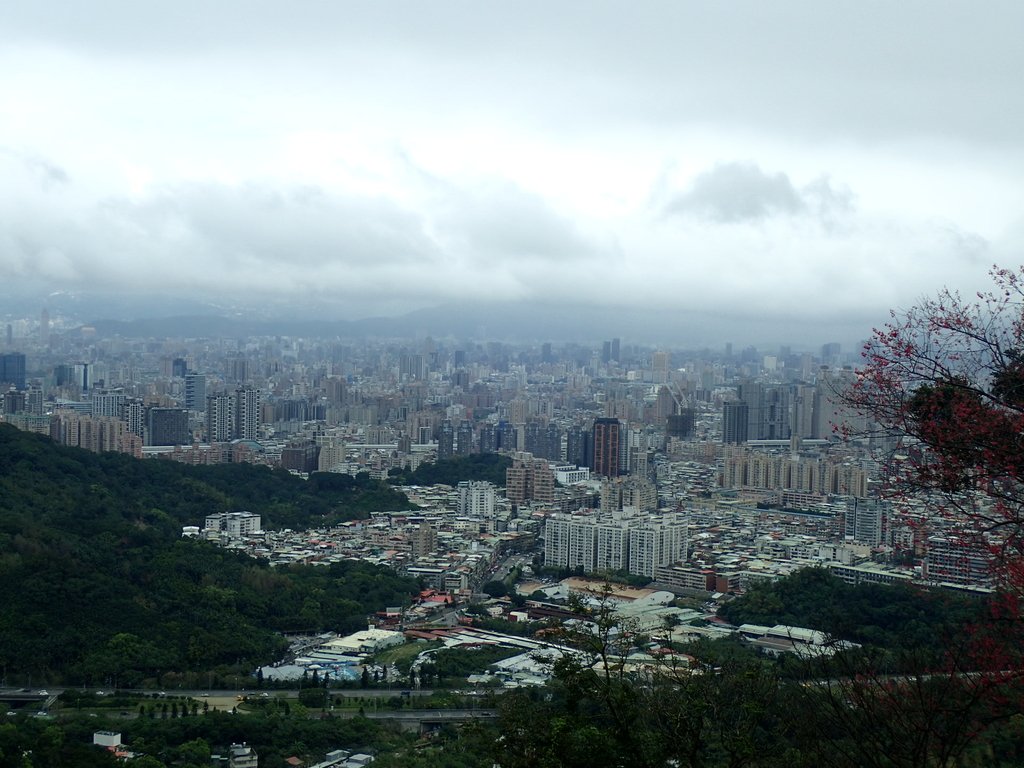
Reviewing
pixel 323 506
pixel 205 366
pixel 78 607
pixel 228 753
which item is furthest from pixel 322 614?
pixel 205 366

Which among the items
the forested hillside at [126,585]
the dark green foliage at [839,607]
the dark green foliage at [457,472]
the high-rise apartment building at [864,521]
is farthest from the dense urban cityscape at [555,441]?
the forested hillside at [126,585]

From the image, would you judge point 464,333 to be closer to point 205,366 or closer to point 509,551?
point 205,366

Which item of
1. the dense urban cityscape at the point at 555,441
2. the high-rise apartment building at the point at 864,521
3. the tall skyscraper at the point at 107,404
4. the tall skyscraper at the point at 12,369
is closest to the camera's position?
the dense urban cityscape at the point at 555,441

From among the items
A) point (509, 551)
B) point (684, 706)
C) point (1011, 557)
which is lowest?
point (509, 551)

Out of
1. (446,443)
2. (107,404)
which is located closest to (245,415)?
(107,404)

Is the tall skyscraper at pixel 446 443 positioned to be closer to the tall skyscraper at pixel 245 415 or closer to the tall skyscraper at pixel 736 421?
the tall skyscraper at pixel 245 415
